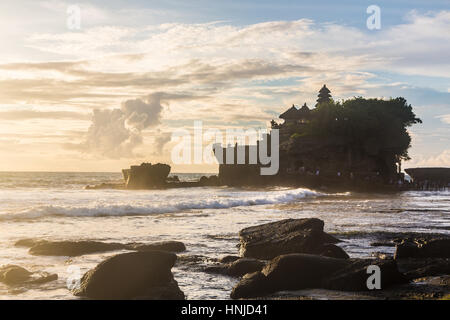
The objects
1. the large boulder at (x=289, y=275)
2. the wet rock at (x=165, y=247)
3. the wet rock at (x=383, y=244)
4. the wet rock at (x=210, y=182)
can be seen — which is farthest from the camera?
the wet rock at (x=210, y=182)

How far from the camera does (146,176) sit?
79.9m

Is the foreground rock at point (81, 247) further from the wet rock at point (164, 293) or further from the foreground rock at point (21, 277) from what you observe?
the wet rock at point (164, 293)

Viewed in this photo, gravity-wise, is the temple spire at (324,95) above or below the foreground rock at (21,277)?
above

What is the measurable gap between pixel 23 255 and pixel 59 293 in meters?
4.61

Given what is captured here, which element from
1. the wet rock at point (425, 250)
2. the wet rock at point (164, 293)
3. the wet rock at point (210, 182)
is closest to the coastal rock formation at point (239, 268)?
the wet rock at point (164, 293)

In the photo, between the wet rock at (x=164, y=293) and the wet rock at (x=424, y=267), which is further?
the wet rock at (x=424, y=267)

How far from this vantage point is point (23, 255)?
13461 millimetres

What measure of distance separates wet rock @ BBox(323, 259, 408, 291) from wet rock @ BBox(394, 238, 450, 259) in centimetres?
259

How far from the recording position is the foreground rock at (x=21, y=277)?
10.3 meters

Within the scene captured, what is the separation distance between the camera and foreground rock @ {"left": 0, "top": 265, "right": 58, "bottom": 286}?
1025cm

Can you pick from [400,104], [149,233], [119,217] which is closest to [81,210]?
[119,217]

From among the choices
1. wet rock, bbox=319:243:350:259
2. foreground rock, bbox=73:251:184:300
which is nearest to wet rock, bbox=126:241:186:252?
wet rock, bbox=319:243:350:259

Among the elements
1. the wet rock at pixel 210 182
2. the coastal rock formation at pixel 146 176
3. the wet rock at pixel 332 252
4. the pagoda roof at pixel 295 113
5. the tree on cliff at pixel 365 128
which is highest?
the pagoda roof at pixel 295 113
